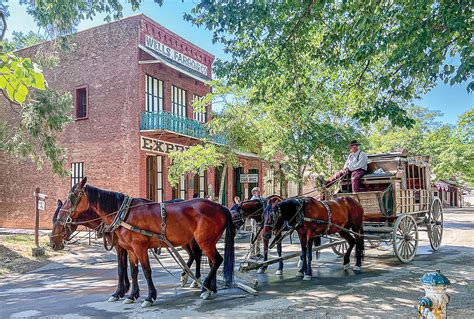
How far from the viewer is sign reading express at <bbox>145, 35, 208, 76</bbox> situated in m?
18.7

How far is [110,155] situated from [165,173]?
2741mm

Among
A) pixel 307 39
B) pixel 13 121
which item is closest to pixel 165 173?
pixel 13 121

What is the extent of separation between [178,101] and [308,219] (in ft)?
45.6

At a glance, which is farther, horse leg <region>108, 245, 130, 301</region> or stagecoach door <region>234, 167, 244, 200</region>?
stagecoach door <region>234, 167, 244, 200</region>

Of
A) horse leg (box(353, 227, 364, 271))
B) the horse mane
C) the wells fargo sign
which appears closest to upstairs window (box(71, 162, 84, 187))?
the wells fargo sign

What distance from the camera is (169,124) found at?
1875 cm

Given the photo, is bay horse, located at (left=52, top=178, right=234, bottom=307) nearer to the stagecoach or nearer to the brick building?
the stagecoach

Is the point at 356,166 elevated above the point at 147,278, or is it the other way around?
the point at 356,166

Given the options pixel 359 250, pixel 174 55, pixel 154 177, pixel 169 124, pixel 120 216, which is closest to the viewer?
pixel 120 216

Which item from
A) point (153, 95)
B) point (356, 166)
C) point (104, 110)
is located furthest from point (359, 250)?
point (104, 110)

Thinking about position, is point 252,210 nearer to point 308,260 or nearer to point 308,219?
point 308,219

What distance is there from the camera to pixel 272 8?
343 inches

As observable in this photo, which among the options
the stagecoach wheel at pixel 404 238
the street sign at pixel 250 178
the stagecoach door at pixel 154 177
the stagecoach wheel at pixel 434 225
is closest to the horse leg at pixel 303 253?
the stagecoach wheel at pixel 404 238

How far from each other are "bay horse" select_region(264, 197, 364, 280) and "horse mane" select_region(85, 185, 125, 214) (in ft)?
9.35
